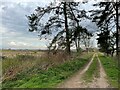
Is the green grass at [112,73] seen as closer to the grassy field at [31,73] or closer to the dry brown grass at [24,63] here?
the grassy field at [31,73]

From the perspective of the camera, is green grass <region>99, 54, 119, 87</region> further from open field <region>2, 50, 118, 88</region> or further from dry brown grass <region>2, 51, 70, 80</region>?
dry brown grass <region>2, 51, 70, 80</region>

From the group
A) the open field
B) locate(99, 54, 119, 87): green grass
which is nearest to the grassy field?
the open field

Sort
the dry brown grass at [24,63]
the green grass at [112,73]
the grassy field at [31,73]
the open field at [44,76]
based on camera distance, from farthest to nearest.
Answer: the dry brown grass at [24,63], the green grass at [112,73], the grassy field at [31,73], the open field at [44,76]

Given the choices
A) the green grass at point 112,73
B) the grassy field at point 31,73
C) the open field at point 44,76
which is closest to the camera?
the open field at point 44,76

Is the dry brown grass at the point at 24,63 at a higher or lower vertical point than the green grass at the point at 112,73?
higher

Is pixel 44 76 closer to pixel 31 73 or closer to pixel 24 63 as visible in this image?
pixel 31 73

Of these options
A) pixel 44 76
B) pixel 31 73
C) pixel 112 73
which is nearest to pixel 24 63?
pixel 31 73

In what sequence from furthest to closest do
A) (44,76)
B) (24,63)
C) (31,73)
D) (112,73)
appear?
1. (24,63)
2. (112,73)
3. (31,73)
4. (44,76)

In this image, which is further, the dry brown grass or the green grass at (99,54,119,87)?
the dry brown grass

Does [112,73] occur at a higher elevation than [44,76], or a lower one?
lower

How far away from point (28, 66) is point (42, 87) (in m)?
7.46

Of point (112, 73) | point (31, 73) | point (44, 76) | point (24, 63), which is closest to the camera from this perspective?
point (44, 76)

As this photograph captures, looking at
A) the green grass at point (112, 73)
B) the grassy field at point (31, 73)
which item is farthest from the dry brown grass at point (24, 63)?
the green grass at point (112, 73)

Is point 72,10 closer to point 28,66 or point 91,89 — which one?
point 28,66
